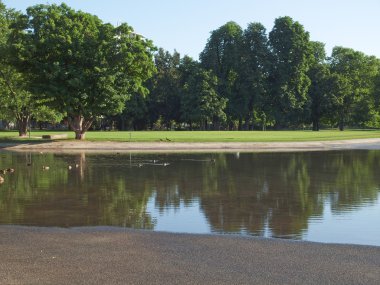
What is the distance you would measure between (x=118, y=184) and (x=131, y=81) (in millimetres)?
27903

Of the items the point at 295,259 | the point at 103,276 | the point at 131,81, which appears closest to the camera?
the point at 103,276

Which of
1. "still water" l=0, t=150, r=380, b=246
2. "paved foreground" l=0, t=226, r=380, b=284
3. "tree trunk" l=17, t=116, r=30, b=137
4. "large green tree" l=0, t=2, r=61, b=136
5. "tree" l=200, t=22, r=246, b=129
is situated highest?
"tree" l=200, t=22, r=246, b=129

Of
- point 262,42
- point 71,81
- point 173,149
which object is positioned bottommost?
point 173,149

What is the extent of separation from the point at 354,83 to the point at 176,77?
40191 mm

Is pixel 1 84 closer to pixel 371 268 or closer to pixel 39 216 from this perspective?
pixel 39 216

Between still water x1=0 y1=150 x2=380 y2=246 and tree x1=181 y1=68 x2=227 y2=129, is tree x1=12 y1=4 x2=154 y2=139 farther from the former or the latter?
tree x1=181 y1=68 x2=227 y2=129

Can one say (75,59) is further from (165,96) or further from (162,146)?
(165,96)

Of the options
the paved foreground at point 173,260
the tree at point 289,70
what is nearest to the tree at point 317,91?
the tree at point 289,70

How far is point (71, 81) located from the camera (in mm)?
40656

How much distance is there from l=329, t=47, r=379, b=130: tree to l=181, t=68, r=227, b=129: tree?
24.8 m

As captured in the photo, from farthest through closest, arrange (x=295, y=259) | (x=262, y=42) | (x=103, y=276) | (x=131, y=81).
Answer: (x=262, y=42) → (x=131, y=81) → (x=295, y=259) → (x=103, y=276)

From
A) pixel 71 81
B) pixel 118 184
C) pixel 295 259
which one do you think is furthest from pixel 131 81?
pixel 295 259

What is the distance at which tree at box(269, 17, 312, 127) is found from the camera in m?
94.0

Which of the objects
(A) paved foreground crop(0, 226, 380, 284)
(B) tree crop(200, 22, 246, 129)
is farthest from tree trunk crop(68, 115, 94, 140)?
(B) tree crop(200, 22, 246, 129)
